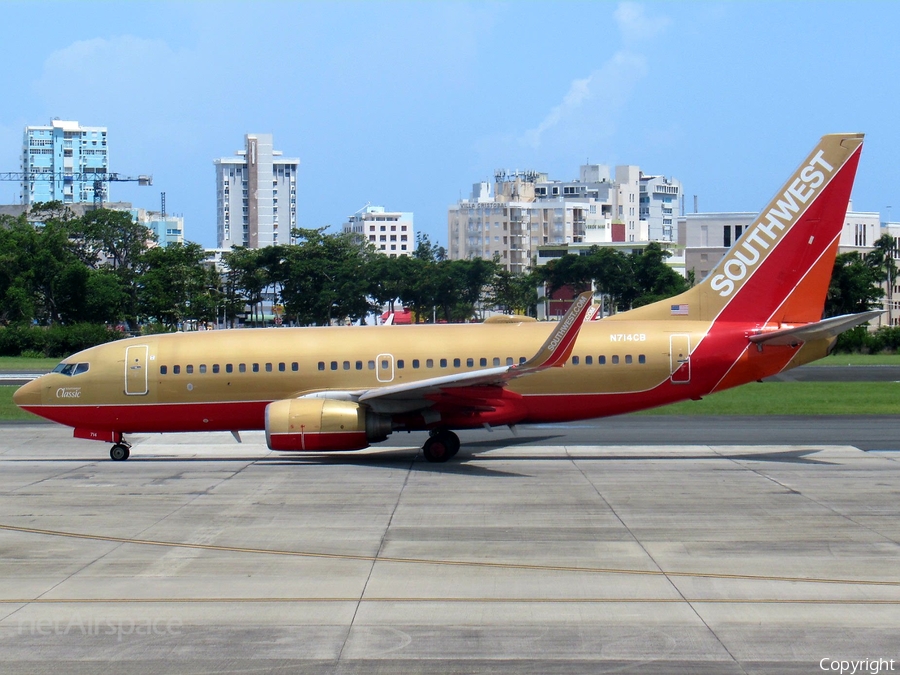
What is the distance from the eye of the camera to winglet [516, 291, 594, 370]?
2191cm

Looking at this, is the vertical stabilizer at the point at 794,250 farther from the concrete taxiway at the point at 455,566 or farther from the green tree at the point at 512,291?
the green tree at the point at 512,291

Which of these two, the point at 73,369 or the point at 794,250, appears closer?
the point at 794,250

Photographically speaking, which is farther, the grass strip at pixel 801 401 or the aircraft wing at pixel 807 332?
the grass strip at pixel 801 401

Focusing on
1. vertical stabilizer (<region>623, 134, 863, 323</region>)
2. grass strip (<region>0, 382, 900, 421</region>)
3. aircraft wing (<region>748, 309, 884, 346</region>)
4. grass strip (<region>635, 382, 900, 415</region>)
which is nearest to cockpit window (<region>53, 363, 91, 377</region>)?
grass strip (<region>0, 382, 900, 421</region>)

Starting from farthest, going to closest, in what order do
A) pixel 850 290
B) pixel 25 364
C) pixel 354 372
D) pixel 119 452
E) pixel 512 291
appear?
pixel 512 291 < pixel 850 290 < pixel 25 364 < pixel 119 452 < pixel 354 372

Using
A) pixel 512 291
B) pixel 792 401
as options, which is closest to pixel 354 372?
pixel 792 401

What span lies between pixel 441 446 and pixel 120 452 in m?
8.40

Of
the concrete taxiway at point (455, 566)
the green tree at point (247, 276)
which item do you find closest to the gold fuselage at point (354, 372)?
the concrete taxiway at point (455, 566)

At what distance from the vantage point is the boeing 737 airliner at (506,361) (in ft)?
81.0

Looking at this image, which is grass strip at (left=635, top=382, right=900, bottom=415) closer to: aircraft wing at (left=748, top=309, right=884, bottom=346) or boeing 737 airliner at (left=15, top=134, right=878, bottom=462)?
boeing 737 airliner at (left=15, top=134, right=878, bottom=462)

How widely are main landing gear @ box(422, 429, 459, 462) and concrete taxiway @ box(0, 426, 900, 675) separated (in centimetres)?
71

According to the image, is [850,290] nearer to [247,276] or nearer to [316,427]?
[247,276]

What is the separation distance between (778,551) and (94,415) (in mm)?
17779

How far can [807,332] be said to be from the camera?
23578 mm
